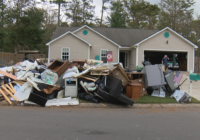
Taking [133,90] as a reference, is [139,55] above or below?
above

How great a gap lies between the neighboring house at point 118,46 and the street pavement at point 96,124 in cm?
1222

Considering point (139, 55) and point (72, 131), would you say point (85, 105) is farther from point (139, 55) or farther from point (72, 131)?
point (139, 55)

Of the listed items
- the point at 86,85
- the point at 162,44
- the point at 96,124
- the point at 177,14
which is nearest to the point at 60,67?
the point at 86,85

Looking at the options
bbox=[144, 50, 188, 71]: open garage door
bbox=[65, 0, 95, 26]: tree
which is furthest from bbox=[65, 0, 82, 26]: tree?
bbox=[144, 50, 188, 71]: open garage door

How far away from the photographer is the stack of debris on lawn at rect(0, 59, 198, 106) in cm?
827

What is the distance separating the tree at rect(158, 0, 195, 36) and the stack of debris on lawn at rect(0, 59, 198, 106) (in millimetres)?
→ 32056

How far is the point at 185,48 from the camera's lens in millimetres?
20766

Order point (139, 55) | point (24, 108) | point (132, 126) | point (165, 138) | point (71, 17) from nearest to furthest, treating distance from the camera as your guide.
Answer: point (165, 138), point (132, 126), point (24, 108), point (139, 55), point (71, 17)

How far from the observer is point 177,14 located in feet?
128

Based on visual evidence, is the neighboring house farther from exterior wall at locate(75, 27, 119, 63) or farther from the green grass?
the green grass

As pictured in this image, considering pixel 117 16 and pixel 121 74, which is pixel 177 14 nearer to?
pixel 117 16

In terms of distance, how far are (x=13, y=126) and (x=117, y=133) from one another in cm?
282

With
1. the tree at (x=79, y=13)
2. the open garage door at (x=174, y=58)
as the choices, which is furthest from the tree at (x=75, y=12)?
the open garage door at (x=174, y=58)

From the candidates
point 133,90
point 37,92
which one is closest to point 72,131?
point 37,92
